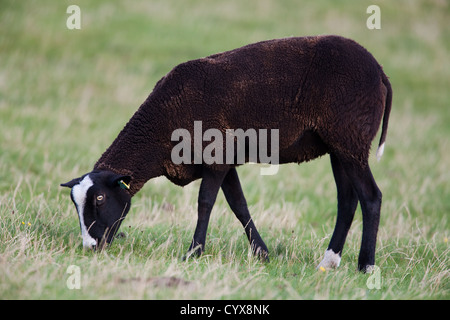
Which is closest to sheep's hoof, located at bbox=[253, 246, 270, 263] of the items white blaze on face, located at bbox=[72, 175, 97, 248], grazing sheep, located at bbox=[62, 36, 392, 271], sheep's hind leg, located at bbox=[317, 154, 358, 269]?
grazing sheep, located at bbox=[62, 36, 392, 271]

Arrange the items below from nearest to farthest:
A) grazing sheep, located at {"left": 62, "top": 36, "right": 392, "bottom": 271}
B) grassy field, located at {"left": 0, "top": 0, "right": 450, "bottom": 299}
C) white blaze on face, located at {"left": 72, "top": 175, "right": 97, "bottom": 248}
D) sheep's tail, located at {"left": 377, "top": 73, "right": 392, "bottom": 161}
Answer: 1. grassy field, located at {"left": 0, "top": 0, "right": 450, "bottom": 299}
2. white blaze on face, located at {"left": 72, "top": 175, "right": 97, "bottom": 248}
3. grazing sheep, located at {"left": 62, "top": 36, "right": 392, "bottom": 271}
4. sheep's tail, located at {"left": 377, "top": 73, "right": 392, "bottom": 161}

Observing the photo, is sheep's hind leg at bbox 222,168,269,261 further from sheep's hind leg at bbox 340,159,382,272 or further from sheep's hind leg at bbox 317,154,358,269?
sheep's hind leg at bbox 340,159,382,272

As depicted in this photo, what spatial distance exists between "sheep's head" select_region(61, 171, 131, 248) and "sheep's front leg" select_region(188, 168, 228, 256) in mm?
820

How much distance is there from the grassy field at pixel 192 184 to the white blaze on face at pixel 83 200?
185 mm

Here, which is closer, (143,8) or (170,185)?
(170,185)

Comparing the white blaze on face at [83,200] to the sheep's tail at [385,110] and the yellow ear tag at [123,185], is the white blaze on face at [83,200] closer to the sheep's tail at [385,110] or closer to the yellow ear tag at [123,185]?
the yellow ear tag at [123,185]

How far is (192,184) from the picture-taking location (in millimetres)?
11641

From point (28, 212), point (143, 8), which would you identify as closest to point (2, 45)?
point (143, 8)

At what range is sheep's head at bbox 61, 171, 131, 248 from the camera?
637 cm

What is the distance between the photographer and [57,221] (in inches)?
292

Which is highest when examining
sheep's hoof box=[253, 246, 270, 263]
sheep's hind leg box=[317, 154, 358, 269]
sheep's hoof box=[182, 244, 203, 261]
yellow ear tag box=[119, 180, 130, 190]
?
yellow ear tag box=[119, 180, 130, 190]

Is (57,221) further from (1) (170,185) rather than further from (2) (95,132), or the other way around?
(2) (95,132)
